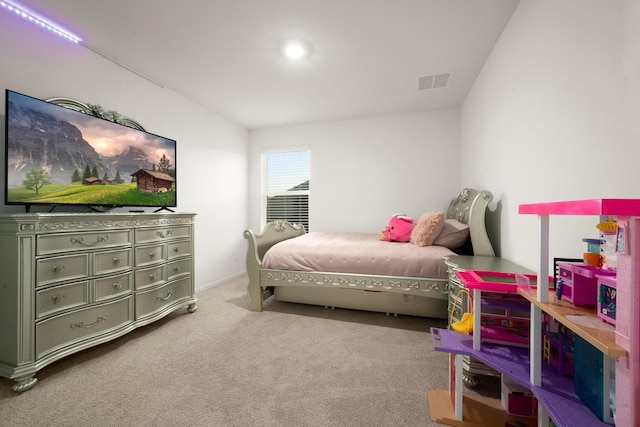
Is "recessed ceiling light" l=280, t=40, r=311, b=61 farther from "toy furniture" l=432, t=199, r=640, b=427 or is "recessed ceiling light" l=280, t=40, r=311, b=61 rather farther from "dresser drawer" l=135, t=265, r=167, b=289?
"dresser drawer" l=135, t=265, r=167, b=289

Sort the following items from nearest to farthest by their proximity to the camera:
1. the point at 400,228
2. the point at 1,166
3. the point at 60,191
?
the point at 1,166 → the point at 60,191 → the point at 400,228

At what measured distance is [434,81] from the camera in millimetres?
2984

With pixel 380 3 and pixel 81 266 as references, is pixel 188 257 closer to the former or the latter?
pixel 81 266

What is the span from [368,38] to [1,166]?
3.04 metres

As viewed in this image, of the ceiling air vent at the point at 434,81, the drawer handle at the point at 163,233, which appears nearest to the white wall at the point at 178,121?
the drawer handle at the point at 163,233

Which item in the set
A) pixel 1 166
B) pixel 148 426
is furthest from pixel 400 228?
pixel 1 166

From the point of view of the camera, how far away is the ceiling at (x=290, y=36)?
1889mm

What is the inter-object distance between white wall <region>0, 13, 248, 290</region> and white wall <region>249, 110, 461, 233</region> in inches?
38.0

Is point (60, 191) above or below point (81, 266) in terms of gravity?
above

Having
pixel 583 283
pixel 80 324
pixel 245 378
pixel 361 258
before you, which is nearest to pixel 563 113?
pixel 583 283

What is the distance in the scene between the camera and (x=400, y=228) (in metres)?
3.07

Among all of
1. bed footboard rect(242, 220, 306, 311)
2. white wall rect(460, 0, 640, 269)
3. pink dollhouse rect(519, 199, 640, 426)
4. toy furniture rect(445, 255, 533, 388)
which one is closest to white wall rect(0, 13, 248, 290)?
bed footboard rect(242, 220, 306, 311)

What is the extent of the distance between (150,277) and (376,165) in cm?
341

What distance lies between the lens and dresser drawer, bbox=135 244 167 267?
225 cm
